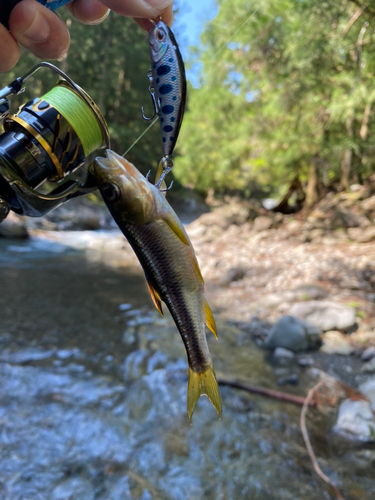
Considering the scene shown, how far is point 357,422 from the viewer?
371 cm

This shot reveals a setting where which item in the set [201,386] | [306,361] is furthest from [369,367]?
[201,386]

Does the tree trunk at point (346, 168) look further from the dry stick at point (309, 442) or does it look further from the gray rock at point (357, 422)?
the gray rock at point (357, 422)

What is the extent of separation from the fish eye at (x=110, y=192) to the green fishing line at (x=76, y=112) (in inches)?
14.0

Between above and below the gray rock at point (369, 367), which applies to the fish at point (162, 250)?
above

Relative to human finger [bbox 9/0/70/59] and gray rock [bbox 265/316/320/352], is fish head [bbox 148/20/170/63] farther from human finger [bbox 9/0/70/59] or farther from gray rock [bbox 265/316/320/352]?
gray rock [bbox 265/316/320/352]

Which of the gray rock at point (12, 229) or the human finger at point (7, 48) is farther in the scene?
the gray rock at point (12, 229)

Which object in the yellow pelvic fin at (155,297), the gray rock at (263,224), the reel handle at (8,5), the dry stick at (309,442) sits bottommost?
the dry stick at (309,442)

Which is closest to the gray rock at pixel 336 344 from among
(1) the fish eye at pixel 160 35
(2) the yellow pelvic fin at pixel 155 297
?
(2) the yellow pelvic fin at pixel 155 297

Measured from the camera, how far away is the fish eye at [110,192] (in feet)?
4.65

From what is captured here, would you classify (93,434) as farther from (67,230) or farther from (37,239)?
(67,230)

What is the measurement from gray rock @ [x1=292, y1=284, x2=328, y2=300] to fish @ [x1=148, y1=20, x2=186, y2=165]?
20.7 feet

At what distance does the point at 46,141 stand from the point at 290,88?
31.8ft

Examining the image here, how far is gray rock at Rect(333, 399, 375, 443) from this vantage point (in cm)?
360

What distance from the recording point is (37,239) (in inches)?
533
